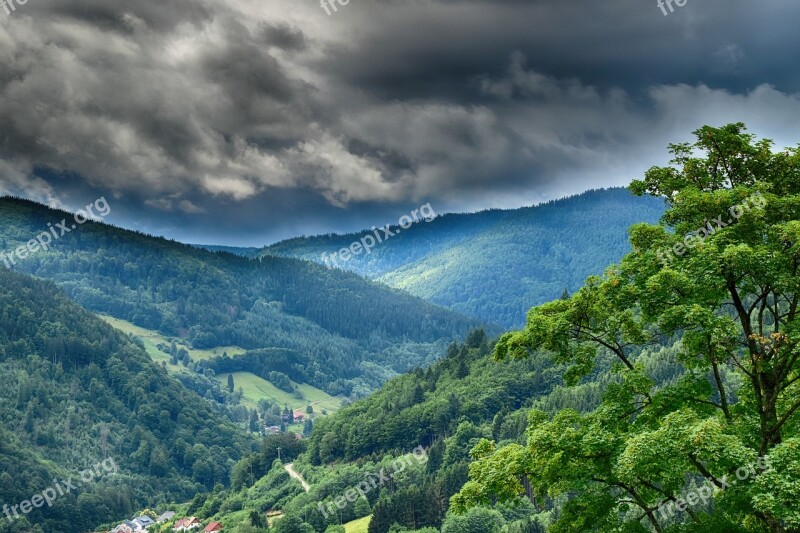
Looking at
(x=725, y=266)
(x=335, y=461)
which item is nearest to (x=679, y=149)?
(x=725, y=266)

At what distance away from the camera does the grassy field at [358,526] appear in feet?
388

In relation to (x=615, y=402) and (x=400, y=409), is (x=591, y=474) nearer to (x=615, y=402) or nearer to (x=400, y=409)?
(x=615, y=402)

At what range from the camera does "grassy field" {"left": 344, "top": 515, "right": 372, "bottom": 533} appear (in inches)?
4656

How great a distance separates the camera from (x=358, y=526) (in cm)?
12212

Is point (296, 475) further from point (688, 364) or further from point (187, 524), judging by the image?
point (688, 364)

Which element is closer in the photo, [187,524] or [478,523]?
[478,523]

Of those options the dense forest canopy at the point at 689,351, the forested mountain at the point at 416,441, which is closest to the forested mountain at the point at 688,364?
→ the dense forest canopy at the point at 689,351

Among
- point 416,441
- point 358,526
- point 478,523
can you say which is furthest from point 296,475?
point 478,523

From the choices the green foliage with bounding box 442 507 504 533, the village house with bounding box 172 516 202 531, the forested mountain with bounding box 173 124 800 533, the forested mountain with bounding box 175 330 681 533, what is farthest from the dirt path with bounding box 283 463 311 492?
the forested mountain with bounding box 173 124 800 533

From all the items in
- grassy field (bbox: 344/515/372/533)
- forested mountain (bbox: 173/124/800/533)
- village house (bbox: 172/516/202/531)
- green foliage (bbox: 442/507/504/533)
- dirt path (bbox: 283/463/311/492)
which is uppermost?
forested mountain (bbox: 173/124/800/533)

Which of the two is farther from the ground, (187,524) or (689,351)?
(689,351)

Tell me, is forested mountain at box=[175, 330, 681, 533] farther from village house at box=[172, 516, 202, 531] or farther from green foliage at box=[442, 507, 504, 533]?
green foliage at box=[442, 507, 504, 533]

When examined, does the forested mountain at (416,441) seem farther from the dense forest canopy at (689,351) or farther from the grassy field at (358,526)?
the dense forest canopy at (689,351)

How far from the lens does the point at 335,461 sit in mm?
174625
